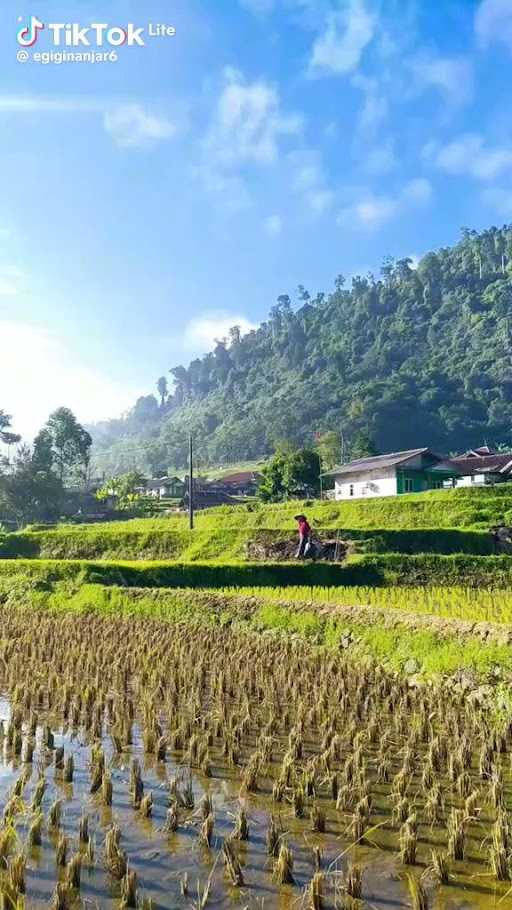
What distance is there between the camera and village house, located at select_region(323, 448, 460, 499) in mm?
46719

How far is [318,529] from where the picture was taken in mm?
30234

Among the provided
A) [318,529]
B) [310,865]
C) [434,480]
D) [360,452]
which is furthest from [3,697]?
[360,452]

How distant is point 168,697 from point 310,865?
463 centimetres

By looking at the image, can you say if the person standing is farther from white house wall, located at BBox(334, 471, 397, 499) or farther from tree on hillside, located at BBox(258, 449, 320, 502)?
tree on hillside, located at BBox(258, 449, 320, 502)

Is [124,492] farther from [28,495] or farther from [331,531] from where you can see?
[331,531]

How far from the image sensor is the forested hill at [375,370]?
112 metres

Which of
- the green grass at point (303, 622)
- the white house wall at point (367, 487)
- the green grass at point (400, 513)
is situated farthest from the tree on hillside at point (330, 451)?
the green grass at point (303, 622)

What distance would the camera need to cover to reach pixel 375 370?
444 ft

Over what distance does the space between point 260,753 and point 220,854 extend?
6.46 ft

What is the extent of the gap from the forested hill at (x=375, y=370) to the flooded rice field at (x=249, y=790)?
327 feet

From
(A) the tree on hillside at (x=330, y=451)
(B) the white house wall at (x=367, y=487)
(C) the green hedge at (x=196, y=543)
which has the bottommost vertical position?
(C) the green hedge at (x=196, y=543)

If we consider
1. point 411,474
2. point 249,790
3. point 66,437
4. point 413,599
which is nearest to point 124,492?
point 66,437

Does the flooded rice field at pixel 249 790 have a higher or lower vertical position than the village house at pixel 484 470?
lower

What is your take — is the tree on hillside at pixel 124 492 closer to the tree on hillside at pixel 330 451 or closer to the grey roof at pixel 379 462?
the grey roof at pixel 379 462
